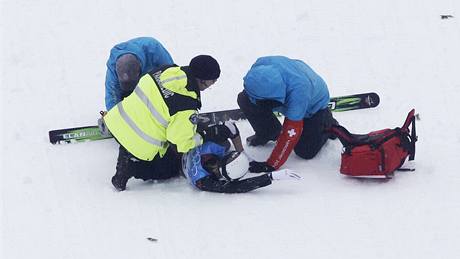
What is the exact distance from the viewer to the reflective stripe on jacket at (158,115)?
4.41 metres

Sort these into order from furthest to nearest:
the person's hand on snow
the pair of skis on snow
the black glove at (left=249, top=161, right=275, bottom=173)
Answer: the pair of skis on snow, the black glove at (left=249, top=161, right=275, bottom=173), the person's hand on snow

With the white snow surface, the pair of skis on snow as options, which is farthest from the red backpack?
the pair of skis on snow

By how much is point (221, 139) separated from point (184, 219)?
2.51 feet

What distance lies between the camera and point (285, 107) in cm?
498

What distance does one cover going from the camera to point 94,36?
767cm

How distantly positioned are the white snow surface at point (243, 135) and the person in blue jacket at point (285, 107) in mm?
203

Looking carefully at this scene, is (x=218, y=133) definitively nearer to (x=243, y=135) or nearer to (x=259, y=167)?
(x=259, y=167)

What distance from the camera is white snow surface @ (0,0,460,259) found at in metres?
4.16

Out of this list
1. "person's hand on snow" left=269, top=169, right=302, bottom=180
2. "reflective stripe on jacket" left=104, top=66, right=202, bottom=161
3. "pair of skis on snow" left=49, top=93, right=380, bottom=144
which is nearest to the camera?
"reflective stripe on jacket" left=104, top=66, right=202, bottom=161

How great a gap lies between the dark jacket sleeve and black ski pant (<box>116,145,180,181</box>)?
0.33 m

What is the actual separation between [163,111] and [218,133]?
0.58 m

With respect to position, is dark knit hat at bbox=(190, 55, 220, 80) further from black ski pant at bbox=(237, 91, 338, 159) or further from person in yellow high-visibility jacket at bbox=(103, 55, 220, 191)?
black ski pant at bbox=(237, 91, 338, 159)

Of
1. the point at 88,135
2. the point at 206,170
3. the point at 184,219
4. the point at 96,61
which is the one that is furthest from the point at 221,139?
the point at 96,61

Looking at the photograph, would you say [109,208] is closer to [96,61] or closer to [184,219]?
[184,219]
